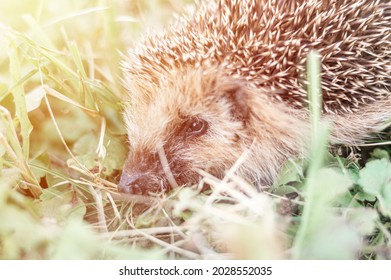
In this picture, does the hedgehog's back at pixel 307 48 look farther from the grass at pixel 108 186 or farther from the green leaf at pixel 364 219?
the green leaf at pixel 364 219

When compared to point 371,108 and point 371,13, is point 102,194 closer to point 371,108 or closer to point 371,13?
point 371,108

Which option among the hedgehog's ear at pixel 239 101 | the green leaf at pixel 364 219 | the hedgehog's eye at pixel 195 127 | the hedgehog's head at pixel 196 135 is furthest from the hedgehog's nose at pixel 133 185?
the green leaf at pixel 364 219

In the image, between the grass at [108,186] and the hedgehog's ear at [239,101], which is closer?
the grass at [108,186]

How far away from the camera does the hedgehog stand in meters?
1.40

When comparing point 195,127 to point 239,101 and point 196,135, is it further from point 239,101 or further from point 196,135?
point 239,101

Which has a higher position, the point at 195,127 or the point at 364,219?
the point at 195,127

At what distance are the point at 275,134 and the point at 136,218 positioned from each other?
1.51ft

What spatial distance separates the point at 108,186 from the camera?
5.12ft

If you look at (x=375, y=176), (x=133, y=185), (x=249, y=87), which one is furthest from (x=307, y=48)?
(x=133, y=185)

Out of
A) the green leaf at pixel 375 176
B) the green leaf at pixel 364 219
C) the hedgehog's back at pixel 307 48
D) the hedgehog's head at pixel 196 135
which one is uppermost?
the hedgehog's back at pixel 307 48

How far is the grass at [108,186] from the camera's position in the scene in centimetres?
120

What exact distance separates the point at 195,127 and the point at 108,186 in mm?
308

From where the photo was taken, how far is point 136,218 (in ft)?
4.78

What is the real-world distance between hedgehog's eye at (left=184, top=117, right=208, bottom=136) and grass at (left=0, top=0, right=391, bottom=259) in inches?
6.4
